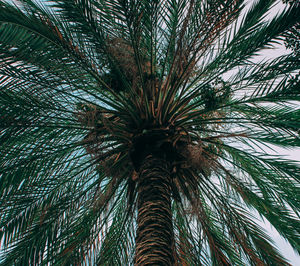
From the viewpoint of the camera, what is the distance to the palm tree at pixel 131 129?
5.08 meters

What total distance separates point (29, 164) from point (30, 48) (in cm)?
171

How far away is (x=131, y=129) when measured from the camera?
566 centimetres

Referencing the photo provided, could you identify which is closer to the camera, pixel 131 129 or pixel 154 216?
pixel 154 216

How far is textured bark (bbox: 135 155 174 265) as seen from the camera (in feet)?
13.6

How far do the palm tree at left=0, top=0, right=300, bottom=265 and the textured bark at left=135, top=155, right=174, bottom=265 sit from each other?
0.03 metres

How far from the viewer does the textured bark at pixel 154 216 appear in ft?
13.6

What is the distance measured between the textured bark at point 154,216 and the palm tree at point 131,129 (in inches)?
1.2

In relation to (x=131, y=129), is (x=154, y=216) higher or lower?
lower

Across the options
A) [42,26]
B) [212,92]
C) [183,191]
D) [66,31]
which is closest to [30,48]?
[42,26]

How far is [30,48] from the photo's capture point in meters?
5.01

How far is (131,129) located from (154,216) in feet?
5.32

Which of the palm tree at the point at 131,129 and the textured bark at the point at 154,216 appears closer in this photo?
the textured bark at the point at 154,216

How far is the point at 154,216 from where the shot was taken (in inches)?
178

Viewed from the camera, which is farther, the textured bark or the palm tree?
the palm tree
